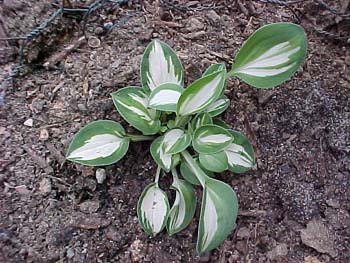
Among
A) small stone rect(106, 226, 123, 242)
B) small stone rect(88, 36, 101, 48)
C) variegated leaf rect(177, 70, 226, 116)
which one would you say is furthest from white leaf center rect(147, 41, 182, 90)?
small stone rect(106, 226, 123, 242)

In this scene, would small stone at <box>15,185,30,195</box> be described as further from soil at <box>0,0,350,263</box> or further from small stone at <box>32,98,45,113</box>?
small stone at <box>32,98,45,113</box>

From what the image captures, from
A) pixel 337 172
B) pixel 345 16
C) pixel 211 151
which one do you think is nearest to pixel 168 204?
pixel 211 151

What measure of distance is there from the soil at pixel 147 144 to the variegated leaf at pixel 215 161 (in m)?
0.09

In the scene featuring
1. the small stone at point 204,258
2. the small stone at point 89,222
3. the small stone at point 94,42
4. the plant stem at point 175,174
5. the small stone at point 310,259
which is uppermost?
the small stone at point 94,42

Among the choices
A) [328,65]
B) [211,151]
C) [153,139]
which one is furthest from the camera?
[328,65]

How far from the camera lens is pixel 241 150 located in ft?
3.84

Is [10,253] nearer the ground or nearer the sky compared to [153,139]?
nearer the ground

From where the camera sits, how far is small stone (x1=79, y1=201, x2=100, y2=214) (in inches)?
45.4

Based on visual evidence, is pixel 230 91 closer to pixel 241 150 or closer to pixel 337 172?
pixel 241 150

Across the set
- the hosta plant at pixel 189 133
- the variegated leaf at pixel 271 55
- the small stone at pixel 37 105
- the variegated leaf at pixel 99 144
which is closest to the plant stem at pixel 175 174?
the hosta plant at pixel 189 133

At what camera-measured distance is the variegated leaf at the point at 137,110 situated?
115cm

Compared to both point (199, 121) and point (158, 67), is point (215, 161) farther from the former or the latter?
point (158, 67)

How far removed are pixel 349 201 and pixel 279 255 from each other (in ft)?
0.67

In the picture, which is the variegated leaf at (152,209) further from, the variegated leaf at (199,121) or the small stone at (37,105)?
the small stone at (37,105)
